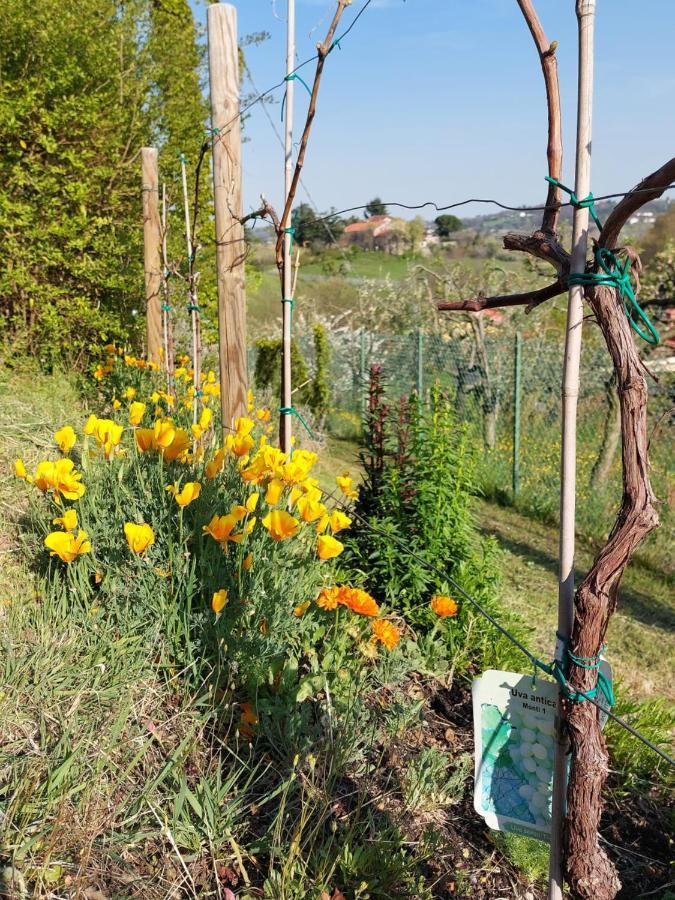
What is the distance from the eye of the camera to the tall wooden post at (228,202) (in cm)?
334

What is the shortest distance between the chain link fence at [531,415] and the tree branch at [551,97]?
390cm

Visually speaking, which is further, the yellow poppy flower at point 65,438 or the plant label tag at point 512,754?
the yellow poppy flower at point 65,438

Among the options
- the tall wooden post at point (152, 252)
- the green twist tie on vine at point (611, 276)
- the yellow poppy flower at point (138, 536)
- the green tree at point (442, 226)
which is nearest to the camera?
the green twist tie on vine at point (611, 276)

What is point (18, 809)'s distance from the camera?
6.07ft

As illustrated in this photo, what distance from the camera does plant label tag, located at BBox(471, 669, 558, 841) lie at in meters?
1.63

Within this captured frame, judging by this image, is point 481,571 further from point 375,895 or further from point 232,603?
point 375,895

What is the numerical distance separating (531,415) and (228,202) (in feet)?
19.2

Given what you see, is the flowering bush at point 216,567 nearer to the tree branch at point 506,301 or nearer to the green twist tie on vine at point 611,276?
the tree branch at point 506,301

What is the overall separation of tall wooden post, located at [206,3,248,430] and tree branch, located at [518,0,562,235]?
2010 millimetres

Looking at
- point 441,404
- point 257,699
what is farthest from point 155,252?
point 257,699

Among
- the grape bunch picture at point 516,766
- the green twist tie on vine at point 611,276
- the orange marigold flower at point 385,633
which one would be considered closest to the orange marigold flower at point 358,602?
the orange marigold flower at point 385,633

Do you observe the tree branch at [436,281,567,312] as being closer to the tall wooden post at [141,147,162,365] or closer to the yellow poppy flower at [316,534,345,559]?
the yellow poppy flower at [316,534,345,559]

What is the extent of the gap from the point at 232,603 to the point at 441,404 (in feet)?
5.34

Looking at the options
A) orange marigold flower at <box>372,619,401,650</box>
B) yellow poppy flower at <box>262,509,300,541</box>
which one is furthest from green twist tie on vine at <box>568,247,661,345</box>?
orange marigold flower at <box>372,619,401,650</box>
